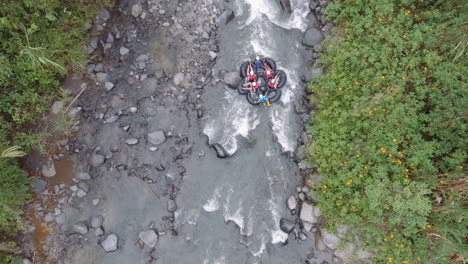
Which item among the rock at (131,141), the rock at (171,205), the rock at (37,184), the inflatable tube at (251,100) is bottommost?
the rock at (37,184)

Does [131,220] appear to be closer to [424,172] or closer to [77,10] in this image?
[77,10]

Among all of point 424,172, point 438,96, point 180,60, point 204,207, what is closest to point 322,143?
point 424,172

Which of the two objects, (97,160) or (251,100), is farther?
(251,100)

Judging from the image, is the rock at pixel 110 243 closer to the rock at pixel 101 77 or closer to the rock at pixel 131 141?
the rock at pixel 131 141

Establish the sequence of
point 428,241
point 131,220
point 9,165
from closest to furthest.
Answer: point 428,241 < point 9,165 < point 131,220

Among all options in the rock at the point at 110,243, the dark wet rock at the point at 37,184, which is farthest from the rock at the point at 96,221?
the dark wet rock at the point at 37,184

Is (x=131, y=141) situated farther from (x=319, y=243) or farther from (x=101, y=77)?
(x=319, y=243)

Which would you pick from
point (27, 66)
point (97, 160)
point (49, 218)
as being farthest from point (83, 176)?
point (27, 66)
